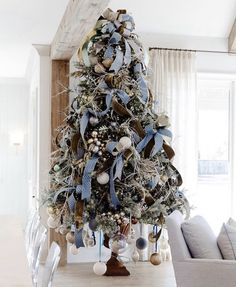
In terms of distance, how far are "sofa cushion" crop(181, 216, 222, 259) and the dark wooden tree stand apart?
167 centimetres

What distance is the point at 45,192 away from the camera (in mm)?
4754

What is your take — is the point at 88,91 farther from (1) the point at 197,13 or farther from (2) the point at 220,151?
(2) the point at 220,151

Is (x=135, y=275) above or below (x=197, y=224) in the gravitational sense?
below

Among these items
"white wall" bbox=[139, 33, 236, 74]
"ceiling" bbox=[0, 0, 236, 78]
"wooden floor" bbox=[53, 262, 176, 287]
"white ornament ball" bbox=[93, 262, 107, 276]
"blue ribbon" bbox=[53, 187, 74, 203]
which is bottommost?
"wooden floor" bbox=[53, 262, 176, 287]

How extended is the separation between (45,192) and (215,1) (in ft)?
9.83

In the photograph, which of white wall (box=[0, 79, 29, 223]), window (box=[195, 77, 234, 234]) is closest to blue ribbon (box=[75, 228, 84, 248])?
window (box=[195, 77, 234, 234])

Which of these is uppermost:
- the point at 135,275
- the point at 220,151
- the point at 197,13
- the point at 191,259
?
the point at 197,13

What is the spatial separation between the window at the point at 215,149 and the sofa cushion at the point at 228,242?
2697 mm

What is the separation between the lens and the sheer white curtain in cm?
576

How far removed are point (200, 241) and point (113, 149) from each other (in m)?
1.19

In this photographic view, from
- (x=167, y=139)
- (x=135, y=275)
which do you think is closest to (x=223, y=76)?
(x=167, y=139)

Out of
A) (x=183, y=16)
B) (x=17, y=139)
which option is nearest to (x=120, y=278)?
(x=183, y=16)

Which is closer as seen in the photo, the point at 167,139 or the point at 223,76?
the point at 167,139

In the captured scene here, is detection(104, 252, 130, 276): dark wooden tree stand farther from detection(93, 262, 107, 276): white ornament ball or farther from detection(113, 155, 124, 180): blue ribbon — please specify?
detection(113, 155, 124, 180): blue ribbon
